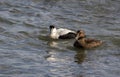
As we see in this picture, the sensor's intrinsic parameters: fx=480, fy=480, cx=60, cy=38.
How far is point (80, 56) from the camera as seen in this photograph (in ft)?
38.9

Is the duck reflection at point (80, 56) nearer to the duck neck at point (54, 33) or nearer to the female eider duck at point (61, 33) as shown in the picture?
the female eider duck at point (61, 33)

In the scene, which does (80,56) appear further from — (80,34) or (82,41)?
(80,34)

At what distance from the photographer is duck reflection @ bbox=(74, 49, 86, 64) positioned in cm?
1127

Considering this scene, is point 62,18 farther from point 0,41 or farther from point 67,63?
point 67,63

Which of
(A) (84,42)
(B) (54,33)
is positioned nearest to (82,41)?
(A) (84,42)

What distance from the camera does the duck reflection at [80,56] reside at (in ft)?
37.0

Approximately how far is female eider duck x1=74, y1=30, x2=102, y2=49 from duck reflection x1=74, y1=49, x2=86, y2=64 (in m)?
0.19

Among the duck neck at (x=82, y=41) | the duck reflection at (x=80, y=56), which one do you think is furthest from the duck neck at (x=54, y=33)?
the duck reflection at (x=80, y=56)

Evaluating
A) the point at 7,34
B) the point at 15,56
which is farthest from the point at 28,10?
the point at 15,56

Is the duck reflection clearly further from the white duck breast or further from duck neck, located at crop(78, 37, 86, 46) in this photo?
the white duck breast

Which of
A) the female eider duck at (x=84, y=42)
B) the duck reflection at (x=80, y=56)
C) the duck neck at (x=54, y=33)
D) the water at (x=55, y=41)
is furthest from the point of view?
the duck neck at (x=54, y=33)

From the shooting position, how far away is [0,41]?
12.5 meters

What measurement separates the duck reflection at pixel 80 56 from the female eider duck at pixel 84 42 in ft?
0.63

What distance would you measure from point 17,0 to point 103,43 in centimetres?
573
